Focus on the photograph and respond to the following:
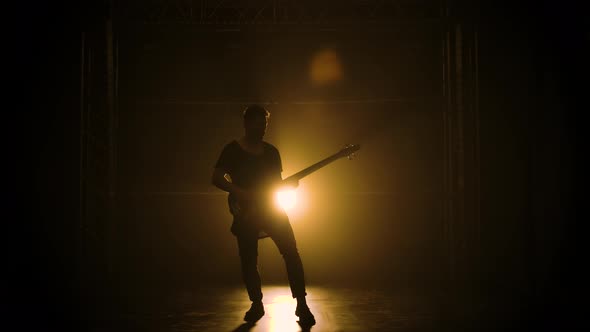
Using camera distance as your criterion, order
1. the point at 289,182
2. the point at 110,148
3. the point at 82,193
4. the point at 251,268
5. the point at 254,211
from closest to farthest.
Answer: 1. the point at 254,211
2. the point at 251,268
3. the point at 289,182
4. the point at 82,193
5. the point at 110,148

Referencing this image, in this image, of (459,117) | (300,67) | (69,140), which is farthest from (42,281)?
(459,117)

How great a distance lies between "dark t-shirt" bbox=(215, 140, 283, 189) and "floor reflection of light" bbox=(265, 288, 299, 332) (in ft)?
3.30

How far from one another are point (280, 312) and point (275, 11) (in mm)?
4078

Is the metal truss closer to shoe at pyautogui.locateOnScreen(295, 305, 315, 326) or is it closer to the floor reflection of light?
the floor reflection of light

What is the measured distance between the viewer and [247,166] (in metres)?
5.17

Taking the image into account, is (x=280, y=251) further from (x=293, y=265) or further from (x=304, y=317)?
(x=304, y=317)

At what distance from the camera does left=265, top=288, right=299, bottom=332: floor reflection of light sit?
4875mm

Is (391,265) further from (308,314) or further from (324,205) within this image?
(308,314)

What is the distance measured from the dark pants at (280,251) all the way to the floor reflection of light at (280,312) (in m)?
0.22

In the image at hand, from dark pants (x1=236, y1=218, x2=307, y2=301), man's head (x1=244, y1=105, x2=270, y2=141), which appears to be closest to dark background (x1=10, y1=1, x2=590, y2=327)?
dark pants (x1=236, y1=218, x2=307, y2=301)

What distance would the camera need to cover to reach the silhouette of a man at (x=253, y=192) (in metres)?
5.07

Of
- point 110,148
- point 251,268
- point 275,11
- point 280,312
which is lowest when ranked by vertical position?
point 280,312

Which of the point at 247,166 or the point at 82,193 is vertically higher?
the point at 247,166

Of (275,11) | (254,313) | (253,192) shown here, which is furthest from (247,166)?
(275,11)
